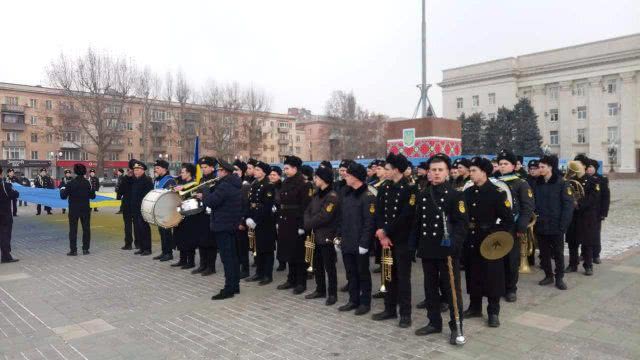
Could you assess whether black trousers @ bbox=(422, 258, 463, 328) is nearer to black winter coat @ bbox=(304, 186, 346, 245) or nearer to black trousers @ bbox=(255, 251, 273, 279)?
black winter coat @ bbox=(304, 186, 346, 245)

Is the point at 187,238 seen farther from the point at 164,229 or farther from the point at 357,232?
the point at 357,232

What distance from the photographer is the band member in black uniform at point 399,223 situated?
5.59 meters

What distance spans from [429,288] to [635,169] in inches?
2672

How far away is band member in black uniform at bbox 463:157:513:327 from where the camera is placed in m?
5.73

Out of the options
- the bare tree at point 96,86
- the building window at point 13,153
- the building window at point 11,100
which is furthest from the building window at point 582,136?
the building window at point 11,100

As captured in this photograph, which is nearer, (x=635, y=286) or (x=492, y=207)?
(x=492, y=207)

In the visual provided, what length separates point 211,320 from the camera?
238 inches

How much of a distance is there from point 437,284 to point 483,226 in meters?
1.15

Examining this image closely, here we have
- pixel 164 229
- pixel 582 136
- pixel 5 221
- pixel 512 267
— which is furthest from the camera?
pixel 582 136

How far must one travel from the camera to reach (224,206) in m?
7.10

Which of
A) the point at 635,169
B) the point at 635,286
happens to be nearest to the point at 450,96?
the point at 635,169

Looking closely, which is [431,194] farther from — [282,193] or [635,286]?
[635,286]

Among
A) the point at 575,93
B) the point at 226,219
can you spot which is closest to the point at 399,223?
the point at 226,219

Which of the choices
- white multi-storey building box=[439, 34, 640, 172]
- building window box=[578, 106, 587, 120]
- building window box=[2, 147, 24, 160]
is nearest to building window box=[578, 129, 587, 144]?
white multi-storey building box=[439, 34, 640, 172]
